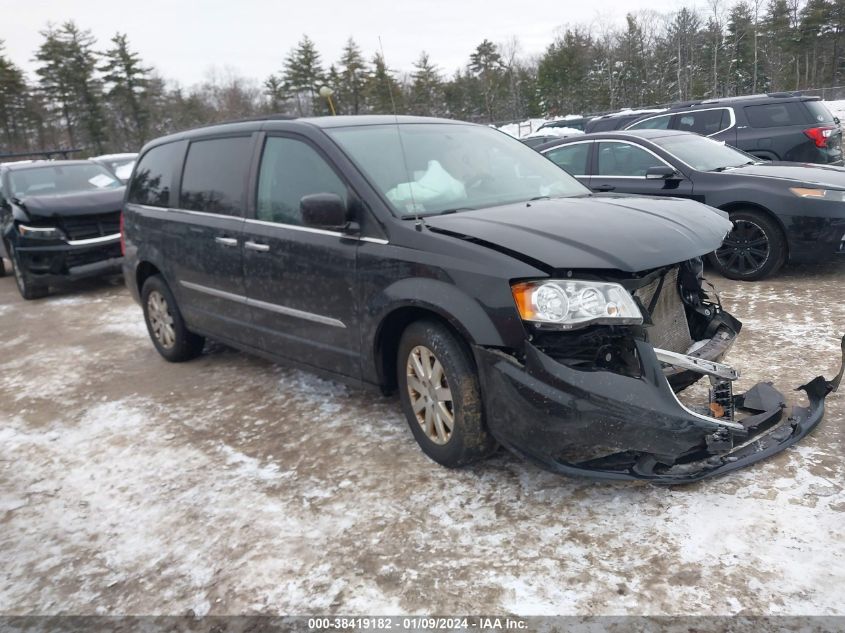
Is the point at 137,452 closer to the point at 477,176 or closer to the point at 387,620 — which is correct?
the point at 387,620

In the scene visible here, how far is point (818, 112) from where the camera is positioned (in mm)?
9742

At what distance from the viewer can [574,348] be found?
2.70 meters

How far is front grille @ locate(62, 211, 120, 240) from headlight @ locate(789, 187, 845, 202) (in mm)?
8385

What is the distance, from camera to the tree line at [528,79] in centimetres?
4719

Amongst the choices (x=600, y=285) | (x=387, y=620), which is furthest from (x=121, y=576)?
(x=600, y=285)

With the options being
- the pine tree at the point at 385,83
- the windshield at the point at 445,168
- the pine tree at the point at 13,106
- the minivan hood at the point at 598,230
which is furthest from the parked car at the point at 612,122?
the pine tree at the point at 13,106

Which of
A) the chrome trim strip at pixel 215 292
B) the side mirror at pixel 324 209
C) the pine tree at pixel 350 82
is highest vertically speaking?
the pine tree at pixel 350 82

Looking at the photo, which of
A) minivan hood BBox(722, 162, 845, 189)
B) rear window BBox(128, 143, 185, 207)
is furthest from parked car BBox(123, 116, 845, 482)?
minivan hood BBox(722, 162, 845, 189)

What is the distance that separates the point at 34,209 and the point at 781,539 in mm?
9284

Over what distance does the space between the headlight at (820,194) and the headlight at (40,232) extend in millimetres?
8739

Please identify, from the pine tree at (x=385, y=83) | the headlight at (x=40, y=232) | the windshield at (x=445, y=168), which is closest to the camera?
the windshield at (x=445, y=168)

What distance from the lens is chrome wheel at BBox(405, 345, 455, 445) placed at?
3.12 meters

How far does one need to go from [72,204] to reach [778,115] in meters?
10.3

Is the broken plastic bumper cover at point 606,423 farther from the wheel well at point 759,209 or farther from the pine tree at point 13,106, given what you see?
the pine tree at point 13,106
